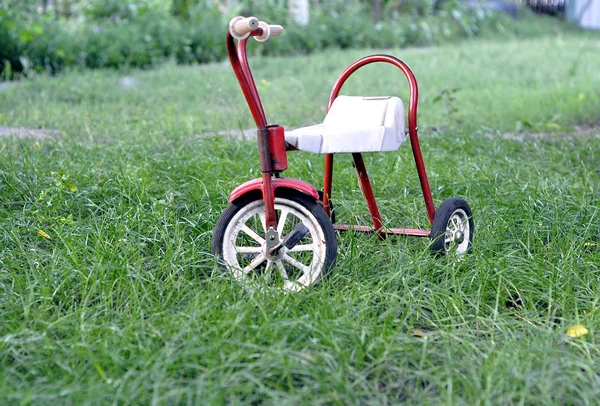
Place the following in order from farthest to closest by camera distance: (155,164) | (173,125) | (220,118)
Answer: (220,118) → (173,125) → (155,164)

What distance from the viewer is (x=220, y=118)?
557 cm

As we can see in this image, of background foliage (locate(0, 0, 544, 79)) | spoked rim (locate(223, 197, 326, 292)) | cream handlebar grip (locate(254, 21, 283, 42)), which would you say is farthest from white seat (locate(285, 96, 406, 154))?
background foliage (locate(0, 0, 544, 79))

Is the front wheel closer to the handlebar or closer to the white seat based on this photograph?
the white seat

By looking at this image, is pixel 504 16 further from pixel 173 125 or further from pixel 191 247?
pixel 191 247

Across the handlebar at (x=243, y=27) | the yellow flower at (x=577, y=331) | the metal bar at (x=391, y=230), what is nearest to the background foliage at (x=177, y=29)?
the metal bar at (x=391, y=230)

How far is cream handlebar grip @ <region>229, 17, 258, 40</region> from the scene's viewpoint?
2.41 meters

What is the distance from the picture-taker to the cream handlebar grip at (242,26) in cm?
241

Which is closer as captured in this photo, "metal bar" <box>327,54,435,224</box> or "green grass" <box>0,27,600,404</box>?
"green grass" <box>0,27,600,404</box>

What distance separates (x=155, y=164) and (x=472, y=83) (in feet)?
15.3

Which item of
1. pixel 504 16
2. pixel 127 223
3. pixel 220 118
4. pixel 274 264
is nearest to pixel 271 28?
pixel 274 264

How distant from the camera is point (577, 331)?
2297 millimetres

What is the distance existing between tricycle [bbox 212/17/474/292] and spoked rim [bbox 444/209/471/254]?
0.25ft

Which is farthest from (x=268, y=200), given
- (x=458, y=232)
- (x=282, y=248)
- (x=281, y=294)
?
(x=458, y=232)

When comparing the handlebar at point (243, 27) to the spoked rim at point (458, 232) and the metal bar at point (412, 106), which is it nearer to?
the metal bar at point (412, 106)
